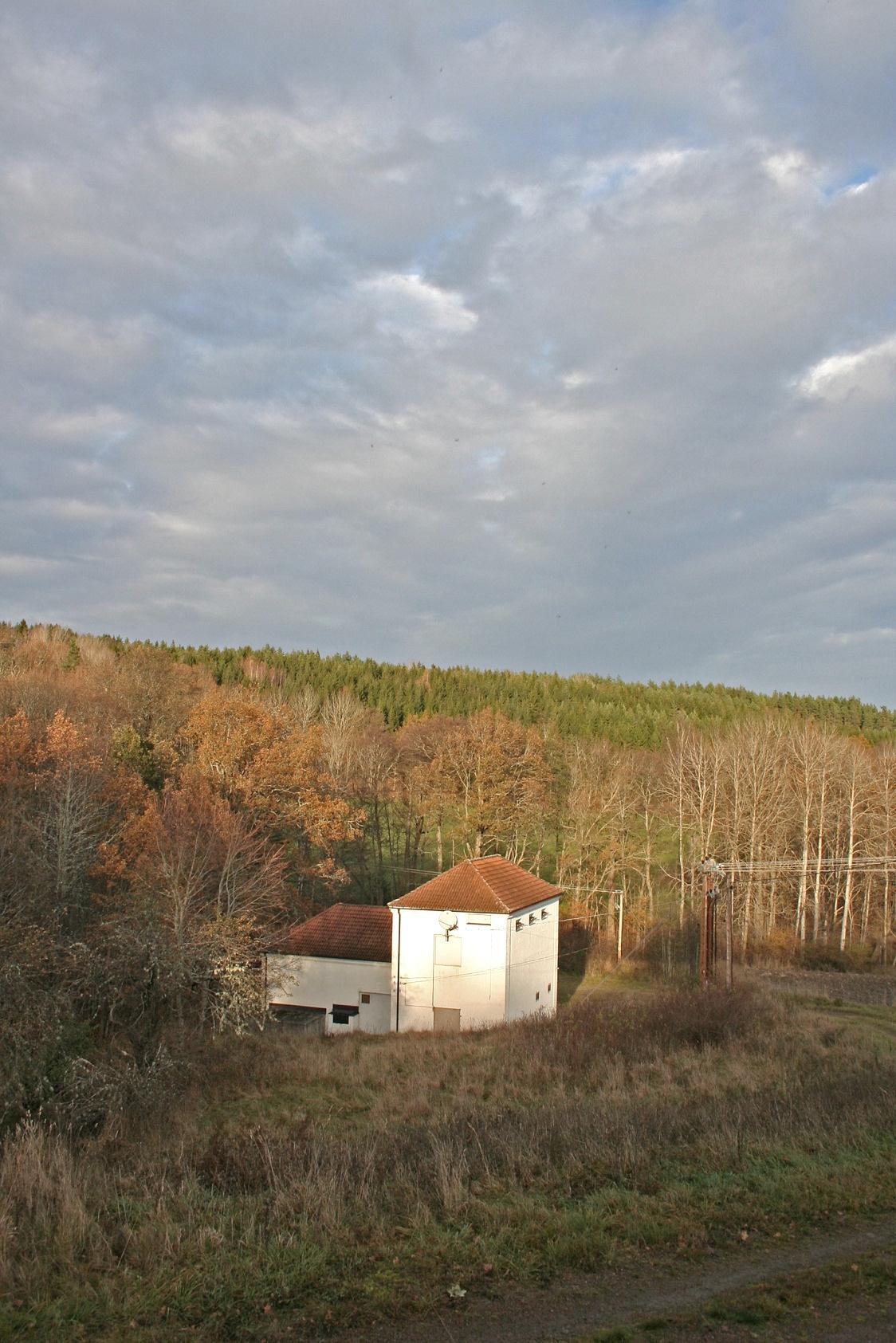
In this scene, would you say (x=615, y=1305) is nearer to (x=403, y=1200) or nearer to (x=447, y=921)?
(x=403, y=1200)

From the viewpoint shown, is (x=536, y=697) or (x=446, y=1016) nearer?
(x=446, y=1016)

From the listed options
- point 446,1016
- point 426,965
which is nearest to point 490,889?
point 426,965

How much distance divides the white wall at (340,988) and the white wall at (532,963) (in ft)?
14.4

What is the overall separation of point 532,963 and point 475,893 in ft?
12.7

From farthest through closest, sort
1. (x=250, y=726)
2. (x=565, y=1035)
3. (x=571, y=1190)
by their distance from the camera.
A: (x=250, y=726), (x=565, y=1035), (x=571, y=1190)

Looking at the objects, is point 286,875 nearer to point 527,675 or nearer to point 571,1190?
point 571,1190

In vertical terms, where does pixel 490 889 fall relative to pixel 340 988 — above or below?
above

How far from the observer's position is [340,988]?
32.8 meters

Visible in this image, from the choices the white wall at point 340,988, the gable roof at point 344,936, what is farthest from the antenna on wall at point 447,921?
the white wall at point 340,988

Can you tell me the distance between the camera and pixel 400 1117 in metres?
14.8

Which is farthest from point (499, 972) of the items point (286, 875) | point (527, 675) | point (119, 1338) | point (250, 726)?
point (527, 675)

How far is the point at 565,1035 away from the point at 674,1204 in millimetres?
14722

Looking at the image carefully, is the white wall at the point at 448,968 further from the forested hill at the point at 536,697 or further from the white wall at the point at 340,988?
the forested hill at the point at 536,697

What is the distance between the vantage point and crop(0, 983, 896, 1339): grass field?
565 centimetres
